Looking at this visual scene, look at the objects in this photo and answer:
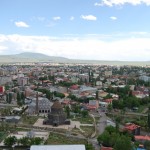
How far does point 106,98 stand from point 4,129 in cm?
1967

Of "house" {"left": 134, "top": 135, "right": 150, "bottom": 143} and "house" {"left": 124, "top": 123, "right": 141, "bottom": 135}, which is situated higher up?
"house" {"left": 124, "top": 123, "right": 141, "bottom": 135}

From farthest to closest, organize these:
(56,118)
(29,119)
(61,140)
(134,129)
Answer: (29,119) → (56,118) → (134,129) → (61,140)

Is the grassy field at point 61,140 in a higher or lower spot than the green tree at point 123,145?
lower

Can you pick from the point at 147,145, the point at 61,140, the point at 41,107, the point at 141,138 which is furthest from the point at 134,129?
the point at 41,107

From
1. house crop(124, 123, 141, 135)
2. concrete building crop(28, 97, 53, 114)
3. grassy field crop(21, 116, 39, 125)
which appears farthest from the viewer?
concrete building crop(28, 97, 53, 114)

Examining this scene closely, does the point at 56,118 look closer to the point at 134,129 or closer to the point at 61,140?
the point at 61,140

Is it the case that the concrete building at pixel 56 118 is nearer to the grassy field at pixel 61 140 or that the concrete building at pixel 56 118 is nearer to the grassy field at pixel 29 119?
the grassy field at pixel 29 119

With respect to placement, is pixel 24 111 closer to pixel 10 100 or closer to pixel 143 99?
pixel 10 100

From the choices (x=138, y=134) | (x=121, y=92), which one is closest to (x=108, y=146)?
(x=138, y=134)

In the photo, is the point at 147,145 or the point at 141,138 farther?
the point at 141,138

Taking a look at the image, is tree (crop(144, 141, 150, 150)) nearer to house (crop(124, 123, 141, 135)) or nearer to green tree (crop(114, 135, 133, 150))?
green tree (crop(114, 135, 133, 150))

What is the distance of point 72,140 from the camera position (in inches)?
1016

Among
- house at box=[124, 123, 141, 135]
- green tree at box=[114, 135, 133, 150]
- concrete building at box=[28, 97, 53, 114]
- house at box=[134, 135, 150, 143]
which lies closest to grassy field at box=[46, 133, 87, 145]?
house at box=[134, 135, 150, 143]

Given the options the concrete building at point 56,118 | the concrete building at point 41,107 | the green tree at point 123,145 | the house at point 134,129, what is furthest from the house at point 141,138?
the concrete building at point 41,107
